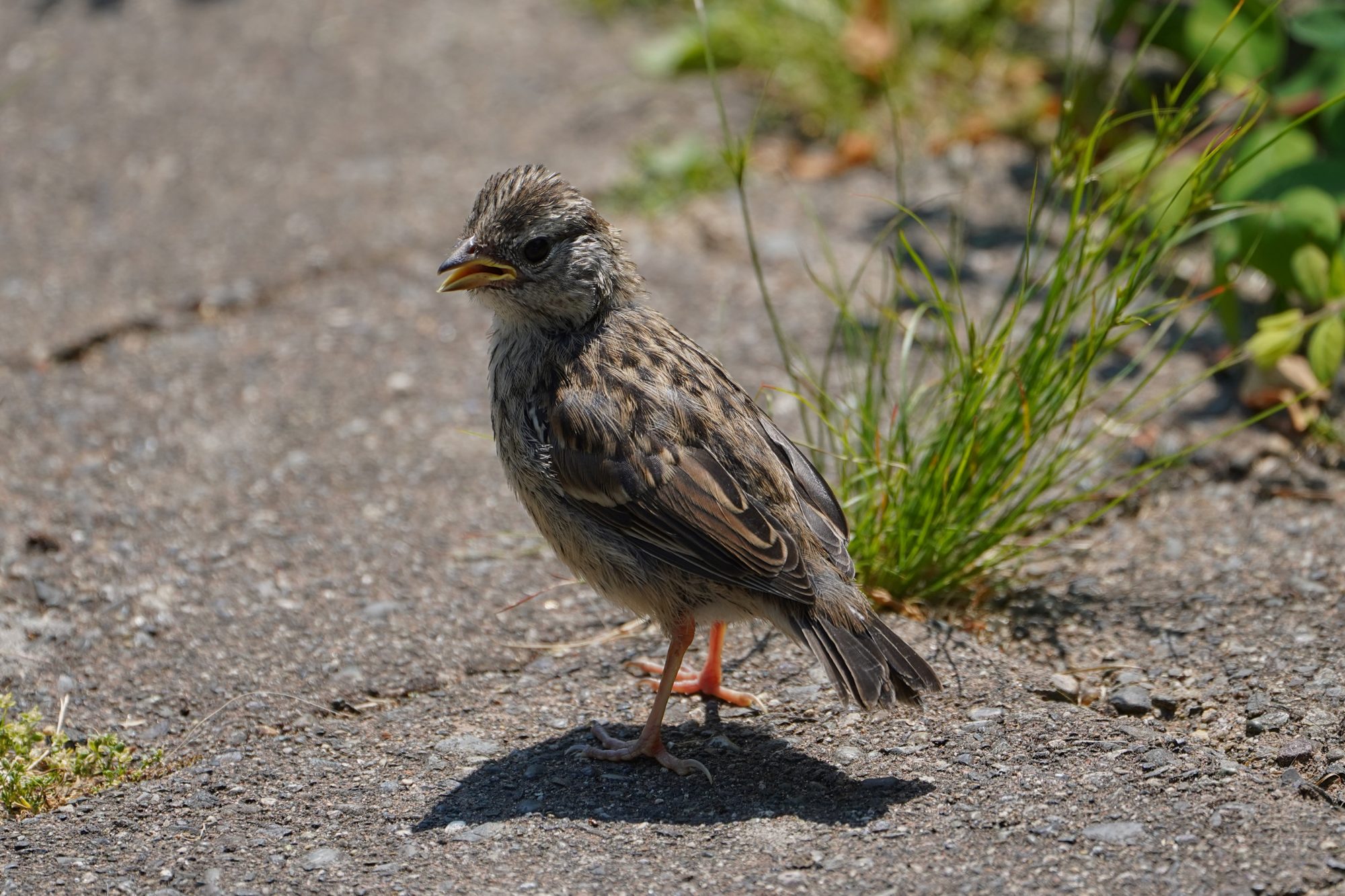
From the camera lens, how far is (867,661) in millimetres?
3801

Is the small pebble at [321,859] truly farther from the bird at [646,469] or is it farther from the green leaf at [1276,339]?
the green leaf at [1276,339]

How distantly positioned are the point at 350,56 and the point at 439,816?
6.11 metres

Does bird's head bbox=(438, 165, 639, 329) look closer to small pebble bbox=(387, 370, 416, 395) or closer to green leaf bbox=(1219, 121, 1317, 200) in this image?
small pebble bbox=(387, 370, 416, 395)

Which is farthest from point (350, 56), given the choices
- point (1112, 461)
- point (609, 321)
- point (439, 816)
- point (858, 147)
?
point (439, 816)

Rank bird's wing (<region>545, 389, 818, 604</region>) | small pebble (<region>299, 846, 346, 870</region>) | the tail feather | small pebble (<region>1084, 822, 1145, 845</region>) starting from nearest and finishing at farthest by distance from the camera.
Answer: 1. small pebble (<region>1084, 822, 1145, 845</region>)
2. small pebble (<region>299, 846, 346, 870</region>)
3. the tail feather
4. bird's wing (<region>545, 389, 818, 604</region>)

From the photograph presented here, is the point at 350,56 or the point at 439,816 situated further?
the point at 350,56

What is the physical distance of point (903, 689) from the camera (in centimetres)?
383

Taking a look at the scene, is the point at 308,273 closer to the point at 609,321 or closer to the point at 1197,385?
the point at 609,321

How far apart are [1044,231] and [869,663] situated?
327 cm

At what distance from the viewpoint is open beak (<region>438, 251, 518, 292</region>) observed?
4.33m

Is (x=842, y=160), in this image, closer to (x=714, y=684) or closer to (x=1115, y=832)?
(x=714, y=684)

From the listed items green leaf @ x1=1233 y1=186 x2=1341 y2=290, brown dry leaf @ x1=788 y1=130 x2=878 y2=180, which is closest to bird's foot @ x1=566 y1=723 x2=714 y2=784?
green leaf @ x1=1233 y1=186 x2=1341 y2=290

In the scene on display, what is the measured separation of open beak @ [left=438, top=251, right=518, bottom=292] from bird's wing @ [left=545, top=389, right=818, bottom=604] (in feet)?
1.46

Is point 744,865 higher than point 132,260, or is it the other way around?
point 132,260
